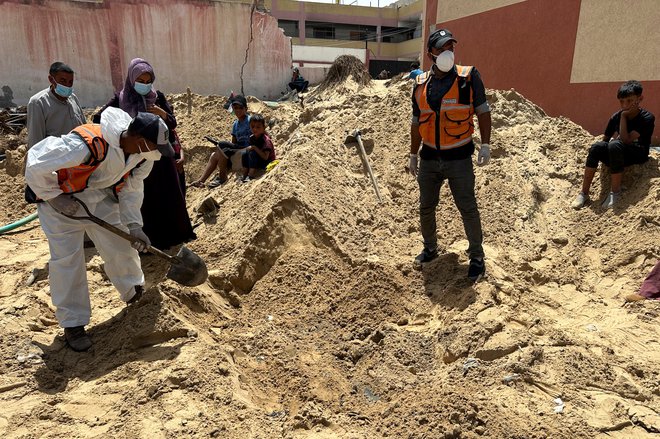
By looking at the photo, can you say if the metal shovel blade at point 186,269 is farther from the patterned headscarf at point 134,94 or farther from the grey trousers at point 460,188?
the grey trousers at point 460,188

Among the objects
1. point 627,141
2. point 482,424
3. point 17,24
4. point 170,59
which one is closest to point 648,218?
point 627,141

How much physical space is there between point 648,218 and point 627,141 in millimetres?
777

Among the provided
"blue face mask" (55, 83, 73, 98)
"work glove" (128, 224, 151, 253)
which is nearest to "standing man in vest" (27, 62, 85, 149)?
"blue face mask" (55, 83, 73, 98)

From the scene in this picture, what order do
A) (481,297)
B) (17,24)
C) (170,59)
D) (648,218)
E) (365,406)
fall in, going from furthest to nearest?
(170,59)
(17,24)
(648,218)
(481,297)
(365,406)

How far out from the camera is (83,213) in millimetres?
2561

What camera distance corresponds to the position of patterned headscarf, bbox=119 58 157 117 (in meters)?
3.38

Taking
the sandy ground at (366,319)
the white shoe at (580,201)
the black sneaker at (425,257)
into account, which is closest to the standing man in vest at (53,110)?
the sandy ground at (366,319)

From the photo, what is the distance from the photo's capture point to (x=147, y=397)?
2172 mm

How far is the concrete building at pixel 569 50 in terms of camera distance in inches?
260

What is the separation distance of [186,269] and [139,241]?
336 millimetres

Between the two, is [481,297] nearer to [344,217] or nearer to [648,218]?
[344,217]

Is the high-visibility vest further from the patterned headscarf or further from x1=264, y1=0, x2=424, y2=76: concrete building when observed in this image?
x1=264, y1=0, x2=424, y2=76: concrete building

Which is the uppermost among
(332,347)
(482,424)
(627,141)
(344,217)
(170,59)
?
(170,59)

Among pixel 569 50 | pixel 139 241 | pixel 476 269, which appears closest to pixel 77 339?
pixel 139 241
